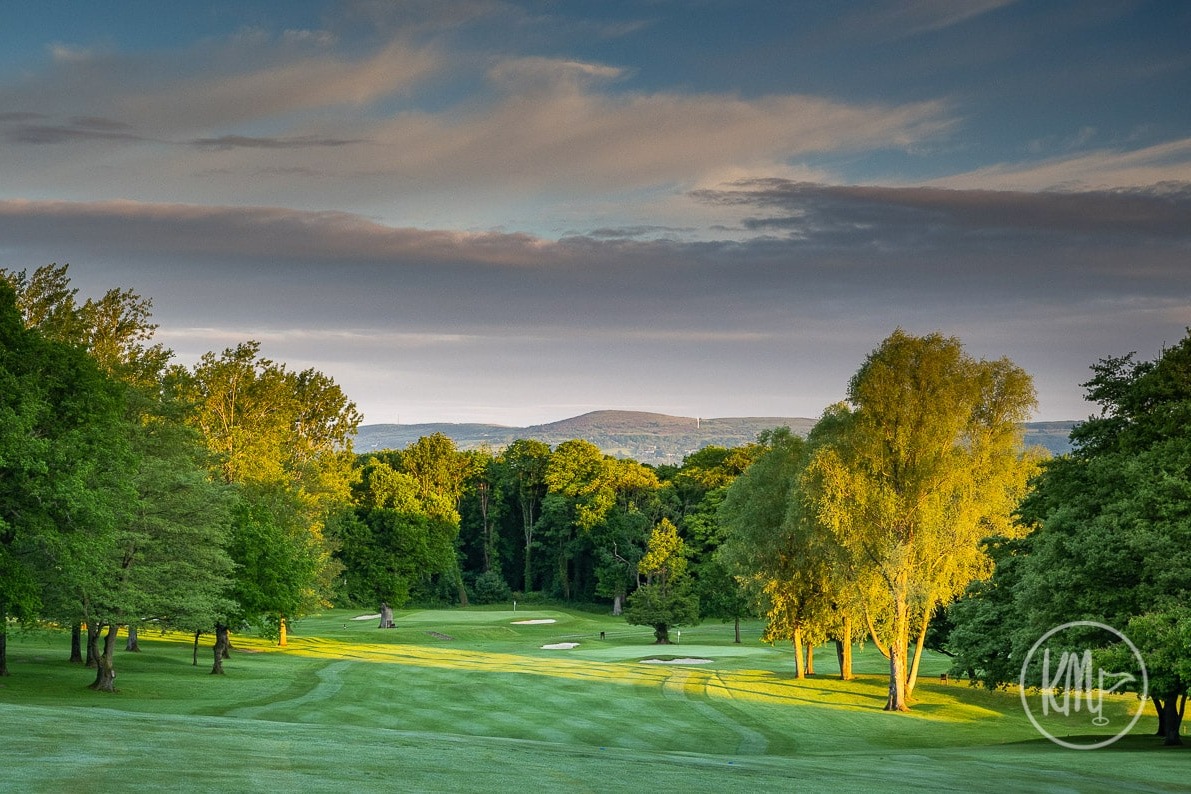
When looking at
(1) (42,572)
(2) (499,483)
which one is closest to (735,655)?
(1) (42,572)

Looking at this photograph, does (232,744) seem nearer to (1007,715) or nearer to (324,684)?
(324,684)

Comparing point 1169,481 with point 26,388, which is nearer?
point 1169,481

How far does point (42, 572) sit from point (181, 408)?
16.0 metres

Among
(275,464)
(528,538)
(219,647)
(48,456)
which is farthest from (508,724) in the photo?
(528,538)

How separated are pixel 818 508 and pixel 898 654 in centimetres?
730

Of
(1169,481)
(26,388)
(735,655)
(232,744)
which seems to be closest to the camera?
(232,744)

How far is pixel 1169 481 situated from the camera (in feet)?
91.5

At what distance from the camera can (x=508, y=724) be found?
39.4 m

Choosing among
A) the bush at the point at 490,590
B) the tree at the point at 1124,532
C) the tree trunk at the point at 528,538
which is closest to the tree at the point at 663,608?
the bush at the point at 490,590

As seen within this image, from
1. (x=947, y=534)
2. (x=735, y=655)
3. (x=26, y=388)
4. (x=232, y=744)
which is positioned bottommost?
(x=735, y=655)

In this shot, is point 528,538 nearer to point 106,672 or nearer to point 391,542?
point 391,542

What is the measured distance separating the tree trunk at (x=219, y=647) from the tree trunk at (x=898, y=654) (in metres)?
31.6

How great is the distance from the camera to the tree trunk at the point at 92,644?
45.6 metres

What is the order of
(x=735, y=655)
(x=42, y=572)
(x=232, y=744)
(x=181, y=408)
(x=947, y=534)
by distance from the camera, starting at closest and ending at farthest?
(x=232, y=744), (x=42, y=572), (x=947, y=534), (x=181, y=408), (x=735, y=655)
